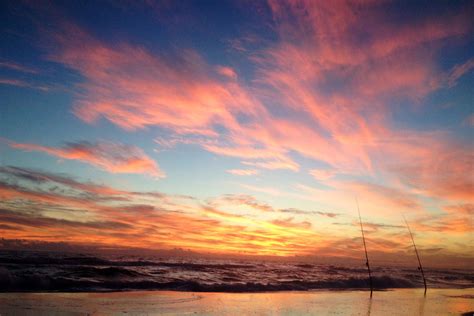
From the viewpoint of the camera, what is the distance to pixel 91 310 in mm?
12531

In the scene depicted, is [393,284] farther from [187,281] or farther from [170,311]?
[170,311]

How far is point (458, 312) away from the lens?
1600 centimetres

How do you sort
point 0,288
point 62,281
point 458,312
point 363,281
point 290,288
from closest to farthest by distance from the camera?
point 458,312
point 0,288
point 62,281
point 290,288
point 363,281

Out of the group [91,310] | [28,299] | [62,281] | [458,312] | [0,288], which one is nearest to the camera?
[91,310]

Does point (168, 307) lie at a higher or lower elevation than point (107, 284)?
higher

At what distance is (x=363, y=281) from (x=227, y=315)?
24.7 m

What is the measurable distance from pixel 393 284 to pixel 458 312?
730 inches

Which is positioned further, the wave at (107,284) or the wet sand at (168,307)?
the wave at (107,284)

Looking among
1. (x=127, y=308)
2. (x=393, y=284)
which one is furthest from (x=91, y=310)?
(x=393, y=284)

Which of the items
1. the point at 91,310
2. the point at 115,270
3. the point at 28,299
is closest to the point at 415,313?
the point at 91,310

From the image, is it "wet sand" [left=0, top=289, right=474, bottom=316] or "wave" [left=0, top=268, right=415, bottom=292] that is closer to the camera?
"wet sand" [left=0, top=289, right=474, bottom=316]

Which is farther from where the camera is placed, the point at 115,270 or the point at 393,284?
the point at 393,284

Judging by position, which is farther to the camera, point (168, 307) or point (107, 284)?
point (107, 284)

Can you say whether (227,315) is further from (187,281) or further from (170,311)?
(187,281)
